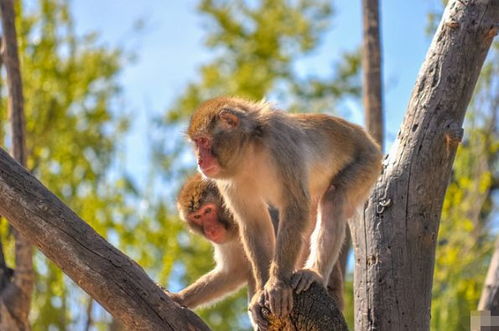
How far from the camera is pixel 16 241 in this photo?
292 inches

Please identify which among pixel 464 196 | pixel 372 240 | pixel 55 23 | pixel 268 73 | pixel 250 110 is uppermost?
pixel 268 73

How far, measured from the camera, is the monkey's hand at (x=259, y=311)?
5355mm

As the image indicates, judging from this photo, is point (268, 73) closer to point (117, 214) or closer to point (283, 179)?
point (117, 214)

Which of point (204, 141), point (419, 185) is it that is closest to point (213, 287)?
point (204, 141)

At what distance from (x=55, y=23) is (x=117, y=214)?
3.17 metres

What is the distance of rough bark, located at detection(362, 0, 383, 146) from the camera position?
891 centimetres

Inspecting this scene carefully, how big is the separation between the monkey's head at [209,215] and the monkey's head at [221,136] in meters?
0.63

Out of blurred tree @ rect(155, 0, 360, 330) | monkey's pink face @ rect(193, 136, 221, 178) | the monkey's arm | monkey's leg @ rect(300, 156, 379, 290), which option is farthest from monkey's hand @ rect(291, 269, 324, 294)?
blurred tree @ rect(155, 0, 360, 330)

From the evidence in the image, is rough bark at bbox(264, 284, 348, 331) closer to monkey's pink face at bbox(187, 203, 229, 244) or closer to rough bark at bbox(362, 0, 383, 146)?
monkey's pink face at bbox(187, 203, 229, 244)

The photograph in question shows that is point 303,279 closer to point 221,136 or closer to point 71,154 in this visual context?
point 221,136

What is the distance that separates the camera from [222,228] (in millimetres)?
6543

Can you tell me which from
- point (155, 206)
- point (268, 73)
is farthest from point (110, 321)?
point (268, 73)

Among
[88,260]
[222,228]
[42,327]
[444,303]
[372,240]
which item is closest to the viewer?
[88,260]

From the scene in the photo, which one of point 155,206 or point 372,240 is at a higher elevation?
point 155,206
